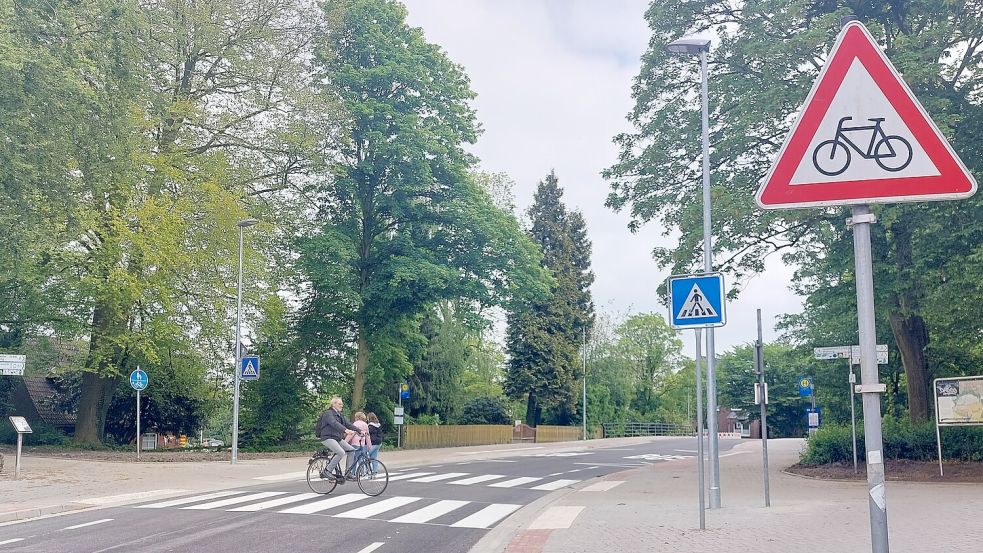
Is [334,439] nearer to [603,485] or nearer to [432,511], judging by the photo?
[432,511]

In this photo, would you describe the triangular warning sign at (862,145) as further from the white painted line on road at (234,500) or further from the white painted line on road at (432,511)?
the white painted line on road at (234,500)

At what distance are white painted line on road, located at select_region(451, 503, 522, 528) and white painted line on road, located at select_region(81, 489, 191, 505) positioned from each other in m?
6.50

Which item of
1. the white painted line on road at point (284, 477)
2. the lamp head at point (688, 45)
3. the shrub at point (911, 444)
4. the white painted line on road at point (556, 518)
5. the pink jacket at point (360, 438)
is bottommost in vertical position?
the white painted line on road at point (284, 477)

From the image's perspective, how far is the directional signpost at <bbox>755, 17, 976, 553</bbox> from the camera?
3504mm

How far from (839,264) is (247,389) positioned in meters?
24.8

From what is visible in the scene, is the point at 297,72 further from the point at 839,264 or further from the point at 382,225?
the point at 839,264

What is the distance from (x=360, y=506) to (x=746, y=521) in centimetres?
657

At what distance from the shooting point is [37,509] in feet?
44.9

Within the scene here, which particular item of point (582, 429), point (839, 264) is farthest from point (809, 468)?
point (582, 429)

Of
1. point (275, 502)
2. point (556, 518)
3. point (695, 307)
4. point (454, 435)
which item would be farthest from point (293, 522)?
point (454, 435)

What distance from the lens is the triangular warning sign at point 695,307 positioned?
11484 mm

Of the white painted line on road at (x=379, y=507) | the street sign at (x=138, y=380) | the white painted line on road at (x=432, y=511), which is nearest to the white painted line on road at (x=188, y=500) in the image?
the white painted line on road at (x=379, y=507)

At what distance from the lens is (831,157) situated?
3723 mm

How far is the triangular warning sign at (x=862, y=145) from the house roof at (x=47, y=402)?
135 ft
